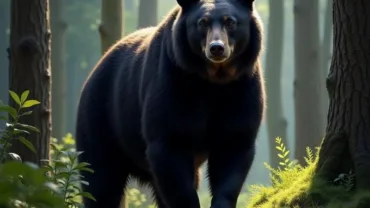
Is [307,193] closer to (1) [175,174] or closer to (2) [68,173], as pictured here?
(1) [175,174]

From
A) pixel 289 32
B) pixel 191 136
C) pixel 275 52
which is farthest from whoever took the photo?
pixel 289 32

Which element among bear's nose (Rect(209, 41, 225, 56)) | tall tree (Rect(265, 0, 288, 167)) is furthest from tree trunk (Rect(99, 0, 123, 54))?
tall tree (Rect(265, 0, 288, 167))

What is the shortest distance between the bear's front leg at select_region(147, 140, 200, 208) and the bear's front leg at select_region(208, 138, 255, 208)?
182 millimetres

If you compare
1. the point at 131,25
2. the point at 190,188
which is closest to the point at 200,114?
the point at 190,188

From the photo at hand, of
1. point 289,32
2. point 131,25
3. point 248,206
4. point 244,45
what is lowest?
point 289,32

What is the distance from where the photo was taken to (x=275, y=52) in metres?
24.8

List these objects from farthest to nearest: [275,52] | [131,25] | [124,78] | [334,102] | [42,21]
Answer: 1. [131,25]
2. [275,52]
3. [42,21]
4. [124,78]
5. [334,102]

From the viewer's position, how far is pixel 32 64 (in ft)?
23.2

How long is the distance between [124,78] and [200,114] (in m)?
1.11

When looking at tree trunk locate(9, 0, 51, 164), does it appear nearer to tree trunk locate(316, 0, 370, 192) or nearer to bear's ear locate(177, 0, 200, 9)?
bear's ear locate(177, 0, 200, 9)

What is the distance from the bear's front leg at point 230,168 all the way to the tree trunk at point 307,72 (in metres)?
10.3

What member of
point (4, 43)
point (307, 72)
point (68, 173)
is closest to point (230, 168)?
point (68, 173)

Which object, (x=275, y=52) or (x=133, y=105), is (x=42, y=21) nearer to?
(x=133, y=105)

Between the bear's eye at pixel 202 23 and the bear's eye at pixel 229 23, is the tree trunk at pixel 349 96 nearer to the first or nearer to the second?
the bear's eye at pixel 229 23
